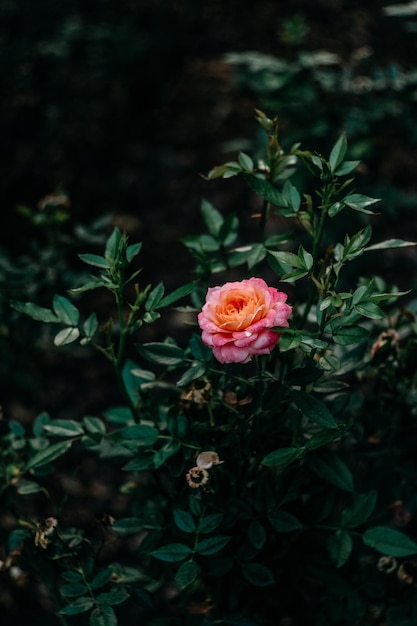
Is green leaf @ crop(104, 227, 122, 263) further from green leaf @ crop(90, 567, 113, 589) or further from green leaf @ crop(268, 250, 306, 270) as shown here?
green leaf @ crop(90, 567, 113, 589)

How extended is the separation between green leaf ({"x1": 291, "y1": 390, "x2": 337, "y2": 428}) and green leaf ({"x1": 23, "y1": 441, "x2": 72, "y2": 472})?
0.44m

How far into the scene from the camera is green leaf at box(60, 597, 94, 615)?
4.08 feet

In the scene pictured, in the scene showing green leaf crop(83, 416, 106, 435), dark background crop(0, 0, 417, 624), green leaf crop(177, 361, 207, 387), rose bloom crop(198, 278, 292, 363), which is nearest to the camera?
rose bloom crop(198, 278, 292, 363)

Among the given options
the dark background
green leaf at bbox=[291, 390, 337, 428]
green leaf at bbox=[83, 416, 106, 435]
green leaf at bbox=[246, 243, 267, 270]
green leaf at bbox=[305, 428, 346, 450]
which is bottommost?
the dark background

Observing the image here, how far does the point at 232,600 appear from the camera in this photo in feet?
4.82

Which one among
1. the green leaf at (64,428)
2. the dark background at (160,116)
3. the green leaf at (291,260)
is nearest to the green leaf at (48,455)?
the green leaf at (64,428)

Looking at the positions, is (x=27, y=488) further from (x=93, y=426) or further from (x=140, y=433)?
(x=140, y=433)

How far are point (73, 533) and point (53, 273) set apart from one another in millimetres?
827

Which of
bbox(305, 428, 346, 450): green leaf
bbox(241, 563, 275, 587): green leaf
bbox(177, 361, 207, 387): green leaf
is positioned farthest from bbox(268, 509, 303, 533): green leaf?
bbox(177, 361, 207, 387): green leaf

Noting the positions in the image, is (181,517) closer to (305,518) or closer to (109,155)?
(305,518)

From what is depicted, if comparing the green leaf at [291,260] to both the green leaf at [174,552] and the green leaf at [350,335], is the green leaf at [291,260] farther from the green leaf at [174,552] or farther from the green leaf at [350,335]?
the green leaf at [174,552]

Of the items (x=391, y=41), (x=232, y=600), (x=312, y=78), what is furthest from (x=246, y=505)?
(x=391, y=41)

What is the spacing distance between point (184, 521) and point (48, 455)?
284 mm

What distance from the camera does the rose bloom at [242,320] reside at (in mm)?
1117
